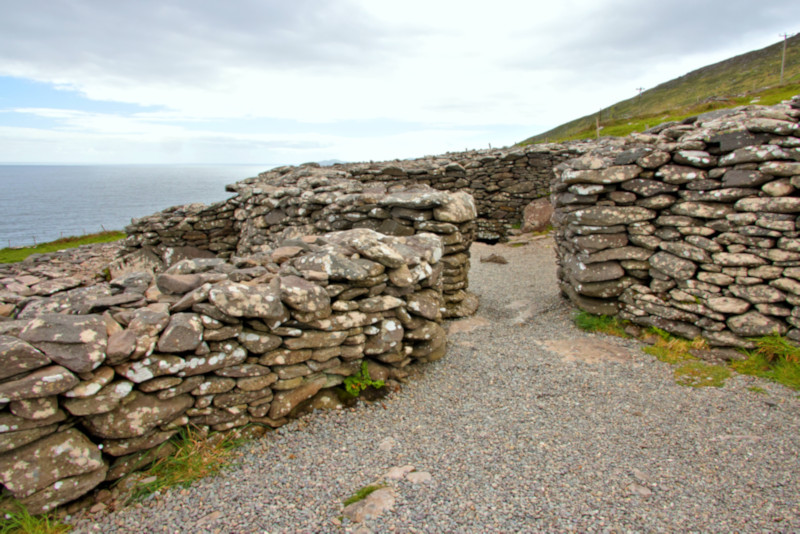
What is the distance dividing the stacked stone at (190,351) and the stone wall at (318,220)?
2317 mm

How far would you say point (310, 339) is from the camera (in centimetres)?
544

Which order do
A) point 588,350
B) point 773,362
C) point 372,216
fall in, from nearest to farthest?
1. point 773,362
2. point 588,350
3. point 372,216

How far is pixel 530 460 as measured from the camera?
4.75 m

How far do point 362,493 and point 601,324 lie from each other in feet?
20.8

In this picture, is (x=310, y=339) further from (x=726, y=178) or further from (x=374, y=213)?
(x=726, y=178)

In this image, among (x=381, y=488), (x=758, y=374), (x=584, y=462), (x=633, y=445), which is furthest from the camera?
(x=758, y=374)

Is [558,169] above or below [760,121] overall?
below

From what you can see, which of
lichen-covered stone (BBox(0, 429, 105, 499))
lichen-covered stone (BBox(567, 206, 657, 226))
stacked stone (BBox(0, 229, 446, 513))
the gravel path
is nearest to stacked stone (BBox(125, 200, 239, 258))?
stacked stone (BBox(0, 229, 446, 513))

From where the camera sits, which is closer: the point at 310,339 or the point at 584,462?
the point at 584,462

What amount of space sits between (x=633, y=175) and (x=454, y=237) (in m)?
3.63

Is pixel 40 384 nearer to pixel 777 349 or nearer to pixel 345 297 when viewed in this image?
pixel 345 297

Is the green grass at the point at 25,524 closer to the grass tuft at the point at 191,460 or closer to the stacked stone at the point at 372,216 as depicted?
the grass tuft at the point at 191,460

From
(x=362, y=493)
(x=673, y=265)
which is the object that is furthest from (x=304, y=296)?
(x=673, y=265)

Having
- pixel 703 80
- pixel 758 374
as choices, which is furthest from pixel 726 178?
pixel 703 80
